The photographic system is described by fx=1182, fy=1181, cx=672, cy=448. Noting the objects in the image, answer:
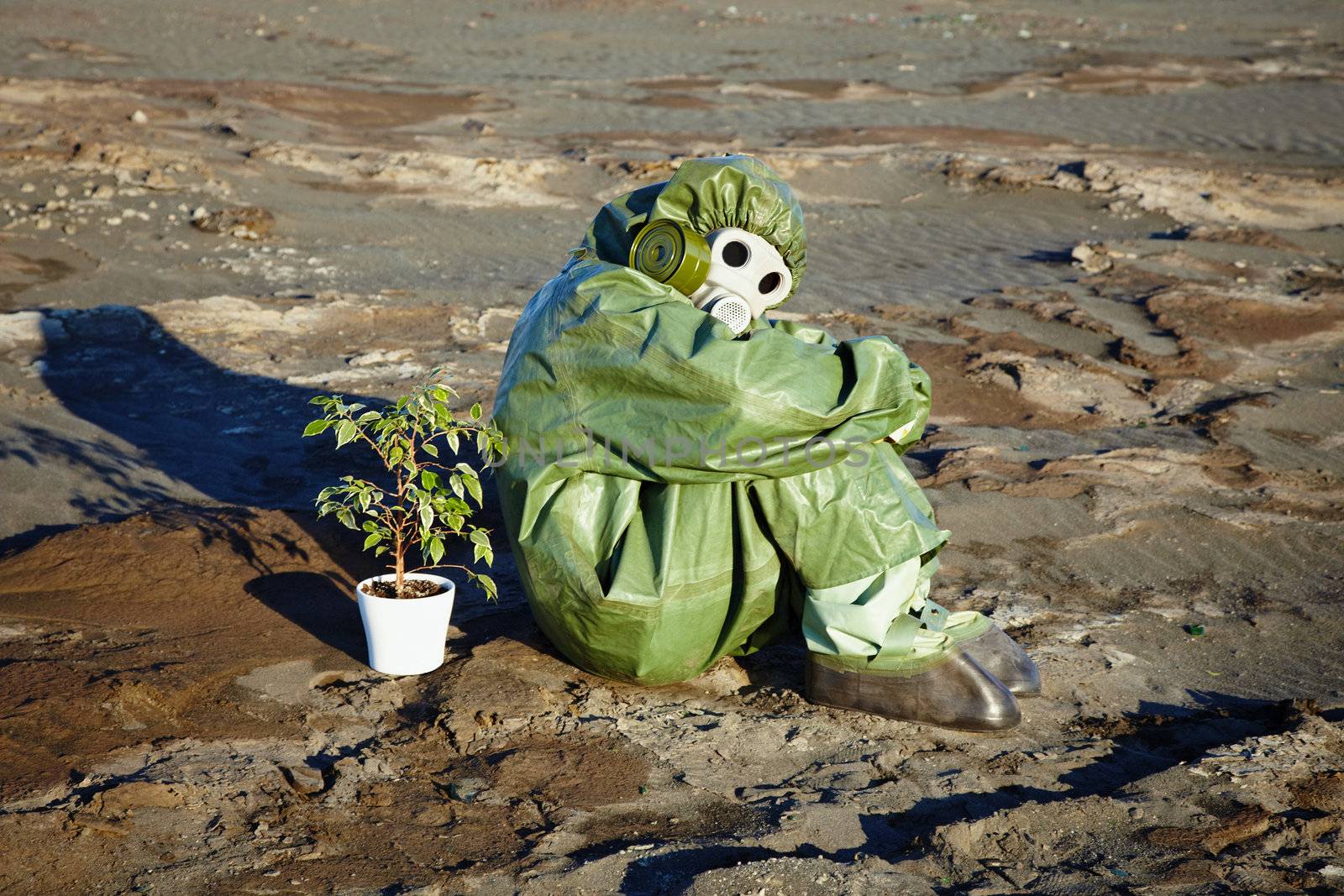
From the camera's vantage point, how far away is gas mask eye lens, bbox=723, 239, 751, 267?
2.88m

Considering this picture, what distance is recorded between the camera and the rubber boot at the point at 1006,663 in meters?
3.08

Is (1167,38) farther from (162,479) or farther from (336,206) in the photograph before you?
(162,479)

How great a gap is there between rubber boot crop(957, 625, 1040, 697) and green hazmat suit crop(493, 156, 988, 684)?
0.23m

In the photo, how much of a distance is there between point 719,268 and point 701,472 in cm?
56

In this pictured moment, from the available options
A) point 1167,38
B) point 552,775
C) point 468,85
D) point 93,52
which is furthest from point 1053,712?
point 1167,38

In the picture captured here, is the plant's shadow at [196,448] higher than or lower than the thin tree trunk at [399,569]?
lower

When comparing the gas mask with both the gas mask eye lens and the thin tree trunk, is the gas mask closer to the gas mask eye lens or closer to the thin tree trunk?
the gas mask eye lens

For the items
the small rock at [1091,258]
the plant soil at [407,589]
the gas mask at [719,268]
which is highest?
the gas mask at [719,268]

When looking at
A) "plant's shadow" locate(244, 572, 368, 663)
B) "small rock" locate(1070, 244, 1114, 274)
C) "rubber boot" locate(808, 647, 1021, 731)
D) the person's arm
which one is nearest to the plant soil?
"plant's shadow" locate(244, 572, 368, 663)

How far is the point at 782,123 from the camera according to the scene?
13.7m

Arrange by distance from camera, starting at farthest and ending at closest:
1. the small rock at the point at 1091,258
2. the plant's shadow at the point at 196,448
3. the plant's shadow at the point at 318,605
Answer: the small rock at the point at 1091,258, the plant's shadow at the point at 196,448, the plant's shadow at the point at 318,605

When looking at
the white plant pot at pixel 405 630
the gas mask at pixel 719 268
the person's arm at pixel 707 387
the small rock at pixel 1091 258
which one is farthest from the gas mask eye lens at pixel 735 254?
the small rock at pixel 1091 258

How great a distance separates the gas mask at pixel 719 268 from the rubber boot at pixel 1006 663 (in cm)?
104

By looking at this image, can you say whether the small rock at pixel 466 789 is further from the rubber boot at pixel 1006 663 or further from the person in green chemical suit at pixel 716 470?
the rubber boot at pixel 1006 663
